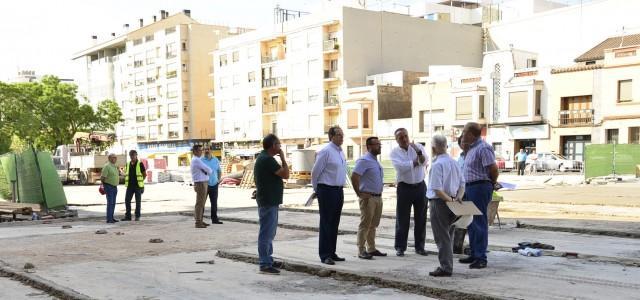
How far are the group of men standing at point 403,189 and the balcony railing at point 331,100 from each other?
179ft

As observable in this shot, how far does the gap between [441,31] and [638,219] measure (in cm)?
5668

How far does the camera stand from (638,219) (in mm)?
14070

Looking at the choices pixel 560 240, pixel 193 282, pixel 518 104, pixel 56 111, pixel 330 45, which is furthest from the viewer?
pixel 56 111

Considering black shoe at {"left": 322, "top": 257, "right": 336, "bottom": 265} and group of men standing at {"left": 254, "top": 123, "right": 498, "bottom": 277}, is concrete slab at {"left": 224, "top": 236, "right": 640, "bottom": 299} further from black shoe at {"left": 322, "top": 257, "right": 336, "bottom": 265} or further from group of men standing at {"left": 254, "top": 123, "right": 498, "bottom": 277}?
group of men standing at {"left": 254, "top": 123, "right": 498, "bottom": 277}

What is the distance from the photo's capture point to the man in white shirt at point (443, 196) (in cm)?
781

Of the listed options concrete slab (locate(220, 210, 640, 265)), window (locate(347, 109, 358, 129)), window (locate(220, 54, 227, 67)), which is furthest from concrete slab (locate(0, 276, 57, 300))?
window (locate(220, 54, 227, 67))

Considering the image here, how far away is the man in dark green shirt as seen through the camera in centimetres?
838

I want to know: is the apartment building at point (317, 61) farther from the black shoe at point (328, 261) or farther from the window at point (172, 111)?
the black shoe at point (328, 261)

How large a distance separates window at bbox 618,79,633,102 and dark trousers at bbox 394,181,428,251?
137 feet

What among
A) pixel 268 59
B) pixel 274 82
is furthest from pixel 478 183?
pixel 268 59

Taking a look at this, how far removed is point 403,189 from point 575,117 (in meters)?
43.0

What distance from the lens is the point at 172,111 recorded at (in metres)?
86.1

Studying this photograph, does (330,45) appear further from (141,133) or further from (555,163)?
(141,133)

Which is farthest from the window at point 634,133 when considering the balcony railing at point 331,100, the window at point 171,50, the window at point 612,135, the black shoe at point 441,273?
the window at point 171,50
